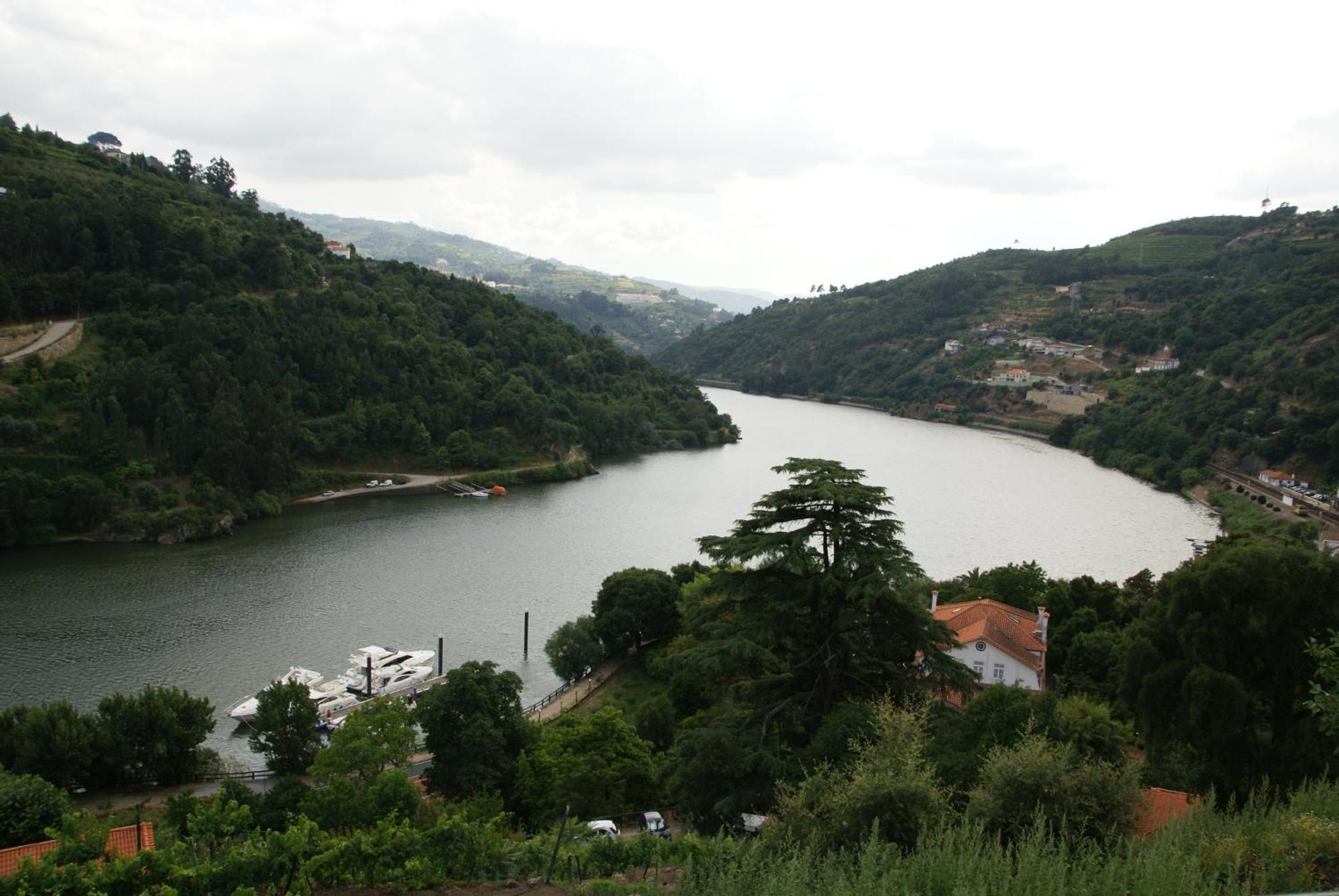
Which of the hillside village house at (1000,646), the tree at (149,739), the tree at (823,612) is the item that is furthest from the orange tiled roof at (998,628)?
the tree at (149,739)

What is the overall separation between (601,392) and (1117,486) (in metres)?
26.6

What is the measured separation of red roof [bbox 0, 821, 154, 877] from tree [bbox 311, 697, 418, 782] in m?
2.34

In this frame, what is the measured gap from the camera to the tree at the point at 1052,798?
5910 millimetres

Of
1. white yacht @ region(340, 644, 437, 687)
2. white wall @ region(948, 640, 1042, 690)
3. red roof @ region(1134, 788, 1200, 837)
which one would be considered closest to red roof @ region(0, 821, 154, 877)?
red roof @ region(1134, 788, 1200, 837)

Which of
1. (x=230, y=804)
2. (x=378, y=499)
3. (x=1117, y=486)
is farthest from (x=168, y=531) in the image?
(x=1117, y=486)

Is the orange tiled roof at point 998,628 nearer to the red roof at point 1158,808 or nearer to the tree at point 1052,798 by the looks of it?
the red roof at point 1158,808

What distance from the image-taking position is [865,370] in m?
79.1

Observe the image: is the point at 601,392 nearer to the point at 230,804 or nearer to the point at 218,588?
the point at 218,588

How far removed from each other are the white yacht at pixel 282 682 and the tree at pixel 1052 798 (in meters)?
11.8

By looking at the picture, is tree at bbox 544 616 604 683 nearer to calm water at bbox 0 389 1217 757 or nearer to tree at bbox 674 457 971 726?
calm water at bbox 0 389 1217 757

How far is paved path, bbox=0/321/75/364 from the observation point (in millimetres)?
30172

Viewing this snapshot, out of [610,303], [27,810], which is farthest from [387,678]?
[610,303]

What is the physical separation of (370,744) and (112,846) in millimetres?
3854

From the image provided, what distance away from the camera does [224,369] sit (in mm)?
33406
